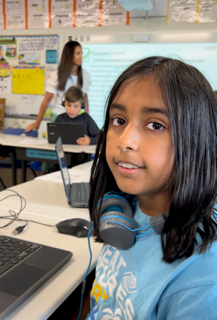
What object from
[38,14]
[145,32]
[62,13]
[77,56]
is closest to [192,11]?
[145,32]

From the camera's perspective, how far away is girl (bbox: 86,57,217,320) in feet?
1.50

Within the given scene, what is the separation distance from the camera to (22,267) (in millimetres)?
634

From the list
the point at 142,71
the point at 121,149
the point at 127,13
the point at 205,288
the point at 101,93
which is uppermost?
the point at 127,13

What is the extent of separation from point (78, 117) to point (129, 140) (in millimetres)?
2810

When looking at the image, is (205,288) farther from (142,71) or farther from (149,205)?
(142,71)

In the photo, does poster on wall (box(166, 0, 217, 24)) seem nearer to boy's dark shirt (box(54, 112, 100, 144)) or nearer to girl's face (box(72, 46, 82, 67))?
girl's face (box(72, 46, 82, 67))

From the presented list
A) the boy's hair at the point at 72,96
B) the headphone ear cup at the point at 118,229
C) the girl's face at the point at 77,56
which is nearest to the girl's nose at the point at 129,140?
the headphone ear cup at the point at 118,229

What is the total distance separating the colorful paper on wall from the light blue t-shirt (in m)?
3.99

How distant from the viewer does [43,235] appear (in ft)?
2.82

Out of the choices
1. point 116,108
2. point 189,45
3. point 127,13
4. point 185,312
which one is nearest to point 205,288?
point 185,312

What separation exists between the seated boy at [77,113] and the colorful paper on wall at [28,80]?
4.19 ft

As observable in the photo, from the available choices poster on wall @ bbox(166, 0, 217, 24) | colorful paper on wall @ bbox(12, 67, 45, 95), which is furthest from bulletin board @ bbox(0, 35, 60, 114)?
poster on wall @ bbox(166, 0, 217, 24)

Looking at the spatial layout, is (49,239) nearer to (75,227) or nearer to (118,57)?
(75,227)

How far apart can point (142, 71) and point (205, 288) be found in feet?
1.28
